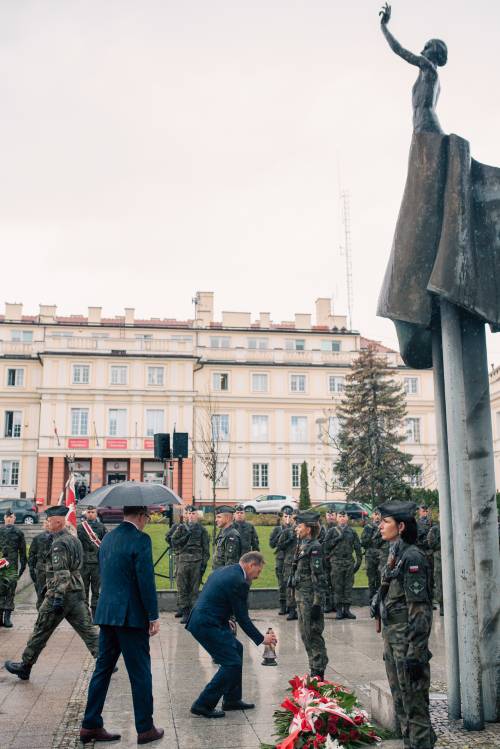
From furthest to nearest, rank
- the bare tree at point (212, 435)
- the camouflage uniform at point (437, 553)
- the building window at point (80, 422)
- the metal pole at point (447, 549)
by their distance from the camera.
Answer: the bare tree at point (212, 435) → the building window at point (80, 422) → the camouflage uniform at point (437, 553) → the metal pole at point (447, 549)

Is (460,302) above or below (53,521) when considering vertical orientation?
above

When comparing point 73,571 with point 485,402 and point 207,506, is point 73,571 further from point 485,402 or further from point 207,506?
point 207,506

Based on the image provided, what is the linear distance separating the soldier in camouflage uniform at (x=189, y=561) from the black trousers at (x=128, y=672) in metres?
7.06

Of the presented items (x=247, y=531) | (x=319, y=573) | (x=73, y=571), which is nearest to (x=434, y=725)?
(x=319, y=573)

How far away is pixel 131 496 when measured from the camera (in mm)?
7195

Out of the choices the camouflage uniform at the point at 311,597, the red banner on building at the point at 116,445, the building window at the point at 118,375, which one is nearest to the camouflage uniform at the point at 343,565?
the camouflage uniform at the point at 311,597

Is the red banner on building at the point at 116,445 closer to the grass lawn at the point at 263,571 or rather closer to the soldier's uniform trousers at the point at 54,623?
the grass lawn at the point at 263,571

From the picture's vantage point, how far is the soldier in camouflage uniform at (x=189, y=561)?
13.3 meters

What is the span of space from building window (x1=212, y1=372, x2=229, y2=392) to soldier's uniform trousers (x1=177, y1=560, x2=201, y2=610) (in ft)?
129

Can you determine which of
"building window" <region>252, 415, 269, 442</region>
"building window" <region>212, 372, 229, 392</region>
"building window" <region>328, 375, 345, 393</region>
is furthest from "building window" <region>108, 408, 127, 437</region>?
"building window" <region>328, 375, 345, 393</region>

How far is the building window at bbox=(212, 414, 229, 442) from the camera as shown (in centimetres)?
5148

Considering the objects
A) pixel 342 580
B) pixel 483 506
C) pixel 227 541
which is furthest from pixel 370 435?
pixel 483 506

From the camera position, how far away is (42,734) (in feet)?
20.5

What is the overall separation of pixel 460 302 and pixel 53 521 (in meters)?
5.52
